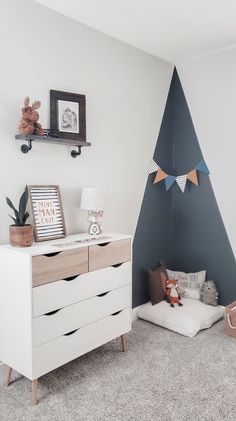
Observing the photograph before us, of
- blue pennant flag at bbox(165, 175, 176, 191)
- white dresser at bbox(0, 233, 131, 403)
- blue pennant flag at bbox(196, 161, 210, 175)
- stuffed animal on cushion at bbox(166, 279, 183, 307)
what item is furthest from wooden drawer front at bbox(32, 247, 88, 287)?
blue pennant flag at bbox(196, 161, 210, 175)

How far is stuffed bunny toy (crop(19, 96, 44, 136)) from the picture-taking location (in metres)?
2.16

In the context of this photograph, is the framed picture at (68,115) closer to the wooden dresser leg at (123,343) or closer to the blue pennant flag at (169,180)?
the blue pennant flag at (169,180)

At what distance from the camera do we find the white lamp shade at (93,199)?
8.25ft

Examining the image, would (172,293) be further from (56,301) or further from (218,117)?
(218,117)

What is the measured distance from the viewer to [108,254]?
2416 millimetres

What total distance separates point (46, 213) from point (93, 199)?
0.34m

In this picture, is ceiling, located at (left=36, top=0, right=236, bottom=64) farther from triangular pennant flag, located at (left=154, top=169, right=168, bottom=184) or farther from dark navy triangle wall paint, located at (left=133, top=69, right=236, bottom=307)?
triangular pennant flag, located at (left=154, top=169, right=168, bottom=184)

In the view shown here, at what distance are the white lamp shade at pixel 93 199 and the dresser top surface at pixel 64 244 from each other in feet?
0.69

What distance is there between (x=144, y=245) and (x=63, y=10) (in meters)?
2.04

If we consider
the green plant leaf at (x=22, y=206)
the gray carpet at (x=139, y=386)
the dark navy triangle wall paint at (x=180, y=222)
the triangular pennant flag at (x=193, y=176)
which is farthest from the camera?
the triangular pennant flag at (x=193, y=176)

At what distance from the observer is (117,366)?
7.83 ft

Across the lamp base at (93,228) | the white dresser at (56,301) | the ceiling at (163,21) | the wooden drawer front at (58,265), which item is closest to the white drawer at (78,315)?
the white dresser at (56,301)

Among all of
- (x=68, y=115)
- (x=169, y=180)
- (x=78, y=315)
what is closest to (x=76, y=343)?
(x=78, y=315)

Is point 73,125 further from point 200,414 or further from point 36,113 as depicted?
point 200,414
